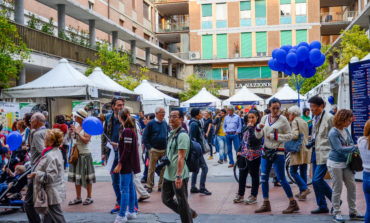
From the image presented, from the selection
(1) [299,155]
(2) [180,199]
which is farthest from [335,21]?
(2) [180,199]

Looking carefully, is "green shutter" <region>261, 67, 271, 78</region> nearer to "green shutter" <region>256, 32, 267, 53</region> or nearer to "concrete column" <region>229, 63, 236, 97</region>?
"green shutter" <region>256, 32, 267, 53</region>

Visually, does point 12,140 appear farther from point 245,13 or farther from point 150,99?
point 245,13

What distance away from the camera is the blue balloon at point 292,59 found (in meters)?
12.8

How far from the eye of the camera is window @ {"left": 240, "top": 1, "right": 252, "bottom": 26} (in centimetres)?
4434

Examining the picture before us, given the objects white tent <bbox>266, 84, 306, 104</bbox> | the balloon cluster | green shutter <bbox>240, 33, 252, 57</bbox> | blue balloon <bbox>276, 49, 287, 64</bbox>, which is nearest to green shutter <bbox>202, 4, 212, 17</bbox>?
green shutter <bbox>240, 33, 252, 57</bbox>

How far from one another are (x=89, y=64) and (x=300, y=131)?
1488 centimetres

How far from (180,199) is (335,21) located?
41.6 meters

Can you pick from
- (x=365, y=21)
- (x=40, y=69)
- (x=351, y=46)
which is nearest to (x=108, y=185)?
(x=40, y=69)

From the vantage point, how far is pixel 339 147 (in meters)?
5.85

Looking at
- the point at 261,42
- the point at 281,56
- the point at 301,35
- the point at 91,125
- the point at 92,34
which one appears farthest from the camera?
the point at 261,42

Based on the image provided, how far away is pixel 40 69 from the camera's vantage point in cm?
1830

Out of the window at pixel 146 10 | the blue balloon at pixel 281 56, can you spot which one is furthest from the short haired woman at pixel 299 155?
the window at pixel 146 10

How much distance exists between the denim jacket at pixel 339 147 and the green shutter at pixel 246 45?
39.0 meters

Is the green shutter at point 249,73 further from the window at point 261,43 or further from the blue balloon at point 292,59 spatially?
the blue balloon at point 292,59
